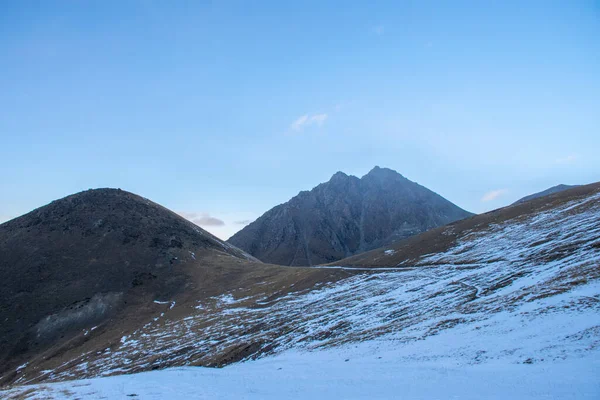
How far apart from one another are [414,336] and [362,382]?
39.9 ft

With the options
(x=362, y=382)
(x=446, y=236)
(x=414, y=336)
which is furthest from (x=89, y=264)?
(x=362, y=382)

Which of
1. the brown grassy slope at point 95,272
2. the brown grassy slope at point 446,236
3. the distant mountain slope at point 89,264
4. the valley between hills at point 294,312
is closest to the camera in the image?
the valley between hills at point 294,312

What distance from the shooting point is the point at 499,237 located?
72.3 meters

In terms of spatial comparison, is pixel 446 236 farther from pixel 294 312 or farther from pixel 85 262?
pixel 85 262

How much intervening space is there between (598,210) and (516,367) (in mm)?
59067

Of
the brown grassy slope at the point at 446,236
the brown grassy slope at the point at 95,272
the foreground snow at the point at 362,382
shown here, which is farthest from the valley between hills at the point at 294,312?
the brown grassy slope at the point at 446,236

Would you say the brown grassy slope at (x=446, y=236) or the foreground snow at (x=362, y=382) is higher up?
the brown grassy slope at (x=446, y=236)

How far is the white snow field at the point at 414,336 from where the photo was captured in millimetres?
20422

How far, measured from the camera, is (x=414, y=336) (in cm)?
3297

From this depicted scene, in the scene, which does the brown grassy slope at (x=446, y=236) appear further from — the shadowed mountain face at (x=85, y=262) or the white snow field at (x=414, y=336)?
the shadowed mountain face at (x=85, y=262)

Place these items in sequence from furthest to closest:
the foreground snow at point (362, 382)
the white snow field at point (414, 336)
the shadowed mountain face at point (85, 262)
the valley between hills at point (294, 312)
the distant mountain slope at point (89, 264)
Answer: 1. the shadowed mountain face at point (85, 262)
2. the distant mountain slope at point (89, 264)
3. the valley between hills at point (294, 312)
4. the white snow field at point (414, 336)
5. the foreground snow at point (362, 382)

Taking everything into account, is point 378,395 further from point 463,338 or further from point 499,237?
point 499,237

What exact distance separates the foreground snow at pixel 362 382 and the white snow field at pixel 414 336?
0.09 metres

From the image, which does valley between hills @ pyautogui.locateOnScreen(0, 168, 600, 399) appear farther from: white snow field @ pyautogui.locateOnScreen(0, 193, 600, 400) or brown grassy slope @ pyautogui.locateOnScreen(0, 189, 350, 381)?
brown grassy slope @ pyautogui.locateOnScreen(0, 189, 350, 381)
